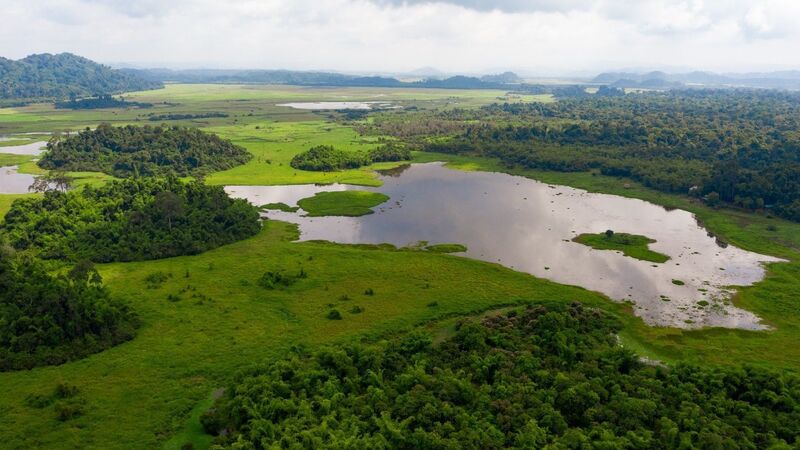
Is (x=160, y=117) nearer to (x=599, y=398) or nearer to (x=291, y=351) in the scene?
(x=291, y=351)

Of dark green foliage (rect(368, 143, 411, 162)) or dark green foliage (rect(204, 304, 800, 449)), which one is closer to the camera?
dark green foliage (rect(204, 304, 800, 449))

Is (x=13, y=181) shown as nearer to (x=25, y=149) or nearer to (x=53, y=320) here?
(x=25, y=149)

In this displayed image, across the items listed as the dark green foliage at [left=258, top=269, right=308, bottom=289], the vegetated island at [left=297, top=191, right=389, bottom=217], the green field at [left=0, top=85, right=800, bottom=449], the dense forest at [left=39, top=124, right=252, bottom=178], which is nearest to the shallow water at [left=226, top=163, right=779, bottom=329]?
the vegetated island at [left=297, top=191, right=389, bottom=217]

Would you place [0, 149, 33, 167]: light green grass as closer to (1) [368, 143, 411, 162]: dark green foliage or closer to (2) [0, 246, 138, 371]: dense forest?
(1) [368, 143, 411, 162]: dark green foliage

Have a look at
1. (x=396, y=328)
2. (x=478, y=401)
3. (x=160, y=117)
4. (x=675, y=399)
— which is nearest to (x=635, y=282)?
(x=675, y=399)

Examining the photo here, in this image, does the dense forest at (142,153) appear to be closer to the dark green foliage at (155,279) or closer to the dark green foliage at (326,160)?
the dark green foliage at (326,160)

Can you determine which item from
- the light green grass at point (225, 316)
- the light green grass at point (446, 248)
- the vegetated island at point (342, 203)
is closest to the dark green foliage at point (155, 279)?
the light green grass at point (225, 316)
